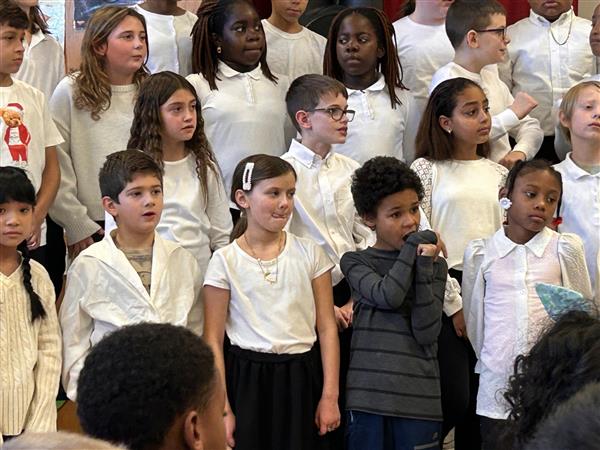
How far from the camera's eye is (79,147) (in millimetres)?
3150

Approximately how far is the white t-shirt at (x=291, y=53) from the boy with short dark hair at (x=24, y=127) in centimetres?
88

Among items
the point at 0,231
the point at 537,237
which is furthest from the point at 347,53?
the point at 0,231

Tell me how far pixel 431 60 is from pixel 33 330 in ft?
5.88

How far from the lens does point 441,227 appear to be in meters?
3.14

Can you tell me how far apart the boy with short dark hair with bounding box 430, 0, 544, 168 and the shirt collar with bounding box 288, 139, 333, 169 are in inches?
22.3

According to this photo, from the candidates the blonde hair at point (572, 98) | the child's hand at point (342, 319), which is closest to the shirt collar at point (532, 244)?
the child's hand at point (342, 319)

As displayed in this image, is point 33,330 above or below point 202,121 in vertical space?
below

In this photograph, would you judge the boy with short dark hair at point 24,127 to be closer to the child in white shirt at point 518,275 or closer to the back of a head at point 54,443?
the child in white shirt at point 518,275

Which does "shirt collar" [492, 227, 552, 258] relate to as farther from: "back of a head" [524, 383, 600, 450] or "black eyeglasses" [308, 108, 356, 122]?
"back of a head" [524, 383, 600, 450]

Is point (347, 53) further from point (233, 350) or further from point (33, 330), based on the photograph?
point (33, 330)

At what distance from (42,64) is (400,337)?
1534 mm

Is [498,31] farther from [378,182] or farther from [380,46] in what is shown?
[378,182]

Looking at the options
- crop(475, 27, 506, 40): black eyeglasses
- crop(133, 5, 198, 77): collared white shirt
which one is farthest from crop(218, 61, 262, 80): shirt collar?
crop(475, 27, 506, 40): black eyeglasses

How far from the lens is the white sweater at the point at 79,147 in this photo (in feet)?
10.3
